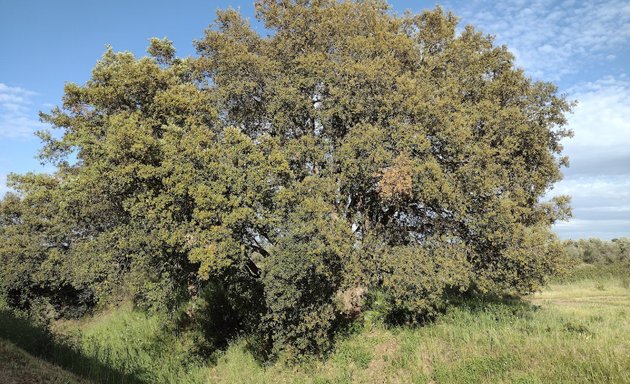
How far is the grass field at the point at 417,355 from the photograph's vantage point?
10.6 metres

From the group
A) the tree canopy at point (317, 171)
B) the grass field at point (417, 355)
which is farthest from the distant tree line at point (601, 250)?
the tree canopy at point (317, 171)

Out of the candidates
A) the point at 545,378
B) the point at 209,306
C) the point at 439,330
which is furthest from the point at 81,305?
the point at 545,378

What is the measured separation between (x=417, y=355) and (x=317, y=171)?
7.89 metres

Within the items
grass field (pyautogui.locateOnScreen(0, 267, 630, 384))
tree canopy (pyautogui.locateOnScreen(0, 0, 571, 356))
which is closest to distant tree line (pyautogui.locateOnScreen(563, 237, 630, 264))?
grass field (pyautogui.locateOnScreen(0, 267, 630, 384))

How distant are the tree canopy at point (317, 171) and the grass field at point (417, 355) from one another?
3.28 ft

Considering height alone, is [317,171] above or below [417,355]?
above

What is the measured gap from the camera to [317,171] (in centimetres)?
1706

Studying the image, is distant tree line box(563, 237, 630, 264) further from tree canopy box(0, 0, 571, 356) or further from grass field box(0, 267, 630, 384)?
tree canopy box(0, 0, 571, 356)

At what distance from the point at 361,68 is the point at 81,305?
100ft

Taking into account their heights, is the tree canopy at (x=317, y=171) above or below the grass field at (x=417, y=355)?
above

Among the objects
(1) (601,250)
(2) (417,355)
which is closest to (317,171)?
(2) (417,355)

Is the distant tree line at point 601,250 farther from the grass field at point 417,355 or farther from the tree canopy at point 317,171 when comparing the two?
the tree canopy at point 317,171

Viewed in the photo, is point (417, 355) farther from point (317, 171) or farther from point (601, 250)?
point (601, 250)

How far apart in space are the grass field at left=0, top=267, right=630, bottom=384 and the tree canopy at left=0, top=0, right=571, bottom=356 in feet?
3.28
